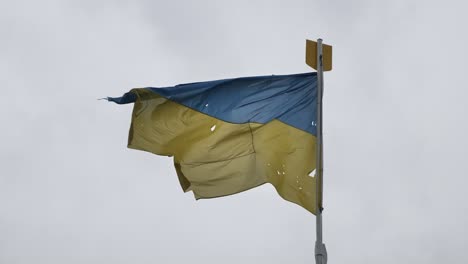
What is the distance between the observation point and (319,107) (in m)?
15.2

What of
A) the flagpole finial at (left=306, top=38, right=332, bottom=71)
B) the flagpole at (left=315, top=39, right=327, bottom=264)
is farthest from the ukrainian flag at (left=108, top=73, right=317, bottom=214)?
the flagpole at (left=315, top=39, right=327, bottom=264)

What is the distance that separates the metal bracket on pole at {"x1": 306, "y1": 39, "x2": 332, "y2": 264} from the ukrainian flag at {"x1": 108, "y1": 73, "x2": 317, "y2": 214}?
22.3 inches

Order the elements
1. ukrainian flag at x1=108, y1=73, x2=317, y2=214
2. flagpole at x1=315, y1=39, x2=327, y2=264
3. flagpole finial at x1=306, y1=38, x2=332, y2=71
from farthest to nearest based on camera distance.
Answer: ukrainian flag at x1=108, y1=73, x2=317, y2=214
flagpole finial at x1=306, y1=38, x2=332, y2=71
flagpole at x1=315, y1=39, x2=327, y2=264

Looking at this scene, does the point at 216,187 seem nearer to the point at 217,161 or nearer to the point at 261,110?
the point at 217,161

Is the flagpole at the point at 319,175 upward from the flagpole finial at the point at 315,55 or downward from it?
downward

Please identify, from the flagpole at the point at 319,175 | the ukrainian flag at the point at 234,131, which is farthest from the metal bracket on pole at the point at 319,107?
the ukrainian flag at the point at 234,131

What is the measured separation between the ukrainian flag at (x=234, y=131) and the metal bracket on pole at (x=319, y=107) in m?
0.57

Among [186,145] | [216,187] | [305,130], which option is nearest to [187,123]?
[186,145]

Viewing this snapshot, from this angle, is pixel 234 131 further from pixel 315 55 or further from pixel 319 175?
pixel 319 175

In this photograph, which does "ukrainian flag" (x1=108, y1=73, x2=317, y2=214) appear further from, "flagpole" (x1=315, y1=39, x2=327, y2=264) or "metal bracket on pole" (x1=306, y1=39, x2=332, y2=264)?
"flagpole" (x1=315, y1=39, x2=327, y2=264)

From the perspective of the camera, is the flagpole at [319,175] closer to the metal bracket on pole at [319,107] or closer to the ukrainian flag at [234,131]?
the metal bracket on pole at [319,107]

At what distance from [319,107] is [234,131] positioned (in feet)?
8.75

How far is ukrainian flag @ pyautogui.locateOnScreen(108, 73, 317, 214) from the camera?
1636 cm

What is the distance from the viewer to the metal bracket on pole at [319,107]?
47.5 feet
